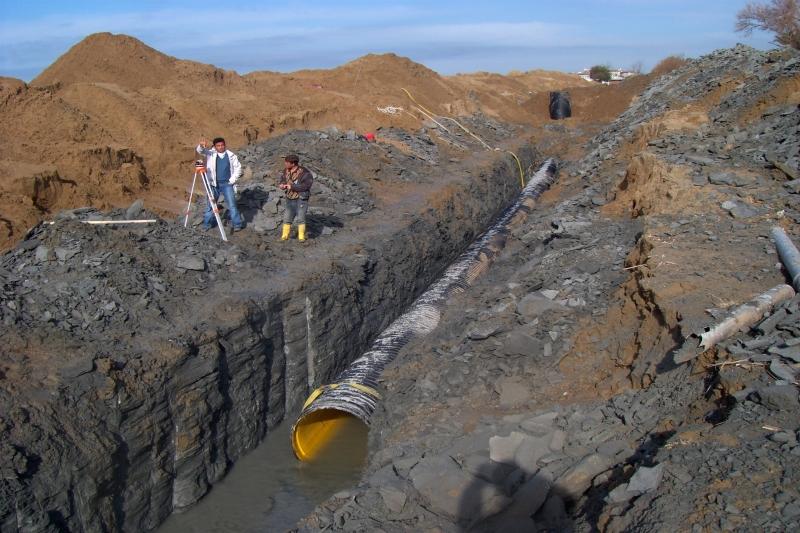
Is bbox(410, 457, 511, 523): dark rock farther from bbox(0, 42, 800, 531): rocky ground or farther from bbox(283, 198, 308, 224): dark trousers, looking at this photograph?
bbox(283, 198, 308, 224): dark trousers

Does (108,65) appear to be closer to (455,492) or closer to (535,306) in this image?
(535,306)

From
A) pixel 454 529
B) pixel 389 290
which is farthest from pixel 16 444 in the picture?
pixel 389 290

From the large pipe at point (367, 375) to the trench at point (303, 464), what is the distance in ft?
0.04

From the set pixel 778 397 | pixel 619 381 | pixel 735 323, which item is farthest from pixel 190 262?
pixel 778 397

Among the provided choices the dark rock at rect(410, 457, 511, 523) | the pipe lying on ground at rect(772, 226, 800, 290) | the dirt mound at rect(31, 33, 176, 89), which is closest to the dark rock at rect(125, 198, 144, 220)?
the dark rock at rect(410, 457, 511, 523)

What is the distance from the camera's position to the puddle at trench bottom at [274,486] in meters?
7.93

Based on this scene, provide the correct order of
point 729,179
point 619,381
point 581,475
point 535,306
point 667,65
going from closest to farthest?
point 581,475 < point 619,381 < point 535,306 < point 729,179 < point 667,65

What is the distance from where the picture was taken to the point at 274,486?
8.62 meters

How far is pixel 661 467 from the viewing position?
16.2 ft

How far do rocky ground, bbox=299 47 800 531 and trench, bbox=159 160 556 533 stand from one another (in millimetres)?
427

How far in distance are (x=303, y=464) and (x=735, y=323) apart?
5448 millimetres

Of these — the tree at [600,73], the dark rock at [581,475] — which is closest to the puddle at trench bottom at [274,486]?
the dark rock at [581,475]

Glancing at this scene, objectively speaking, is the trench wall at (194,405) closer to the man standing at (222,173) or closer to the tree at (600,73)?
the man standing at (222,173)

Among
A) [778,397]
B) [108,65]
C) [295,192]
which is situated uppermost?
[108,65]
